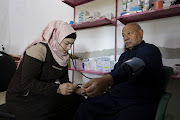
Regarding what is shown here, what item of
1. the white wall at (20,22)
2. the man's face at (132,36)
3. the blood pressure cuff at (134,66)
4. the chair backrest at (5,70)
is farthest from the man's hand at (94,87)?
the white wall at (20,22)

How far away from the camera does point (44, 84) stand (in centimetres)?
91

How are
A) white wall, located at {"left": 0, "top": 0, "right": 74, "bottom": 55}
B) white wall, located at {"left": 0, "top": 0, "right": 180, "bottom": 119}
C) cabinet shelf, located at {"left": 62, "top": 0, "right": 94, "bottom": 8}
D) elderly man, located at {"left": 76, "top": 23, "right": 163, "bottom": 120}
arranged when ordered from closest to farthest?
elderly man, located at {"left": 76, "top": 23, "right": 163, "bottom": 120}, white wall, located at {"left": 0, "top": 0, "right": 180, "bottom": 119}, cabinet shelf, located at {"left": 62, "top": 0, "right": 94, "bottom": 8}, white wall, located at {"left": 0, "top": 0, "right": 74, "bottom": 55}

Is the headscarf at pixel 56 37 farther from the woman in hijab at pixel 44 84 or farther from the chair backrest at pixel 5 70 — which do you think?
the chair backrest at pixel 5 70

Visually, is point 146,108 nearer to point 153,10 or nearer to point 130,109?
point 130,109

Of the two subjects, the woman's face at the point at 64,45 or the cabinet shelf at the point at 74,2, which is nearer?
the woman's face at the point at 64,45

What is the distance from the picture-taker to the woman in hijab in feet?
2.93

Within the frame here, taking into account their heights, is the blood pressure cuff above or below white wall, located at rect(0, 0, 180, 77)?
below

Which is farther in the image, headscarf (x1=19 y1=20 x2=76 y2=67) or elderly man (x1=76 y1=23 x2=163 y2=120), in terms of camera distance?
headscarf (x1=19 y1=20 x2=76 y2=67)

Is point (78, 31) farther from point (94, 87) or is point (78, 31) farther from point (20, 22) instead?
point (94, 87)

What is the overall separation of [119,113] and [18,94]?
0.78 m

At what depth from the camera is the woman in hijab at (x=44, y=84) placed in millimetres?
895

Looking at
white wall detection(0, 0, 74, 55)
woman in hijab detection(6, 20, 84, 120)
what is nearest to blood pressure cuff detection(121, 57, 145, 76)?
woman in hijab detection(6, 20, 84, 120)

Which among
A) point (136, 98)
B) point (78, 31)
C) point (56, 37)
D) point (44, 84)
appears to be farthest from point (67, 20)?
point (136, 98)

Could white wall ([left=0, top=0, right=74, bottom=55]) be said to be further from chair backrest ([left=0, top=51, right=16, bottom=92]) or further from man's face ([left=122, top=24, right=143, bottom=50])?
man's face ([left=122, top=24, right=143, bottom=50])
